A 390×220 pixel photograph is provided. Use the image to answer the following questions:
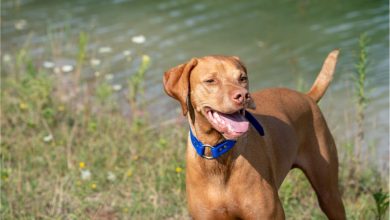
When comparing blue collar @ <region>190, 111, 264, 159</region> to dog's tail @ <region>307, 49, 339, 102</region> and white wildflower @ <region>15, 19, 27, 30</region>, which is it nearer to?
dog's tail @ <region>307, 49, 339, 102</region>

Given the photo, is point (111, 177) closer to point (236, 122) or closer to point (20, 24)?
point (236, 122)

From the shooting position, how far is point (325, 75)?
5031 millimetres

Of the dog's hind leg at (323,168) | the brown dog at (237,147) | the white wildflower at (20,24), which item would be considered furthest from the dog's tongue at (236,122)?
the white wildflower at (20,24)

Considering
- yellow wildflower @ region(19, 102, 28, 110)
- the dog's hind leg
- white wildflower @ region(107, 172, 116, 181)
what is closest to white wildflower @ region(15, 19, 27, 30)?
yellow wildflower @ region(19, 102, 28, 110)

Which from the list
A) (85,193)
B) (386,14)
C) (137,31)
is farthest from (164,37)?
(85,193)

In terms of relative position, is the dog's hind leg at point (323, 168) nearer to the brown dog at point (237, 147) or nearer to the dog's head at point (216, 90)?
the brown dog at point (237, 147)

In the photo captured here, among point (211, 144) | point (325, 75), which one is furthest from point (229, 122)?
→ point (325, 75)

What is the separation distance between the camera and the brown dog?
371 centimetres

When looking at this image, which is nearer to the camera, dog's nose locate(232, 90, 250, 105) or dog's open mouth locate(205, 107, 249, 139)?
dog's nose locate(232, 90, 250, 105)

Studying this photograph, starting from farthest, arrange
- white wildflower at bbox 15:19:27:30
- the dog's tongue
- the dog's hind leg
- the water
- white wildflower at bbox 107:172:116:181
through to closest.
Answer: white wildflower at bbox 15:19:27:30 → the water → white wildflower at bbox 107:172:116:181 → the dog's hind leg → the dog's tongue

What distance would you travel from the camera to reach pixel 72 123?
286 inches

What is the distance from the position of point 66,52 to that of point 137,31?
1384 millimetres

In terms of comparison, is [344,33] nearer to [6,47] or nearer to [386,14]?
[386,14]

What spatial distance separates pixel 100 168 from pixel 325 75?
2.21 m
